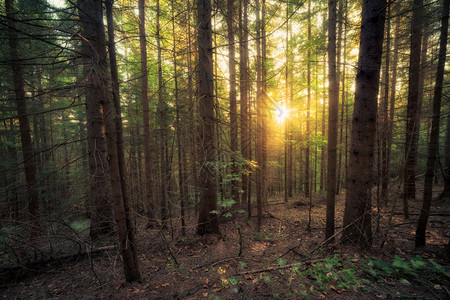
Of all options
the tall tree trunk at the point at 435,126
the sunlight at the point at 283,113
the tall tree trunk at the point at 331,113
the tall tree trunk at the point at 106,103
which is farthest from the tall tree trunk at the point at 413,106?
the tall tree trunk at the point at 106,103

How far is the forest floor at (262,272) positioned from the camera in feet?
10.2

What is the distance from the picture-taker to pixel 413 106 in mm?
7418

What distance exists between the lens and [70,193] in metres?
3.84

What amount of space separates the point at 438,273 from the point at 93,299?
702 cm

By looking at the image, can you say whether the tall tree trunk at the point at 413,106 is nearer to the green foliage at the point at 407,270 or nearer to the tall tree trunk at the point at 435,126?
the tall tree trunk at the point at 435,126

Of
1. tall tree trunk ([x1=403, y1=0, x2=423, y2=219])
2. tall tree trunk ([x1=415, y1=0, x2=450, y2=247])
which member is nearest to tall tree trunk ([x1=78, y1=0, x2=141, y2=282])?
tall tree trunk ([x1=403, y1=0, x2=423, y2=219])

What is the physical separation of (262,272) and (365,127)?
4454mm

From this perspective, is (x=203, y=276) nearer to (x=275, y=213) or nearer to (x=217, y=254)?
(x=217, y=254)

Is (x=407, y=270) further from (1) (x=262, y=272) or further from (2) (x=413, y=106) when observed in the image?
(2) (x=413, y=106)

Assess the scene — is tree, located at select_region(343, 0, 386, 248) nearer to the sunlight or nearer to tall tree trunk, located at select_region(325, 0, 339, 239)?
tall tree trunk, located at select_region(325, 0, 339, 239)

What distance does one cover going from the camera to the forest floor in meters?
3.10

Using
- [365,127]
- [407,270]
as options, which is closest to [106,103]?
[365,127]

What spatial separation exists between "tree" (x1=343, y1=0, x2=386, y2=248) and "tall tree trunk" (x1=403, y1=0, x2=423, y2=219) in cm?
77

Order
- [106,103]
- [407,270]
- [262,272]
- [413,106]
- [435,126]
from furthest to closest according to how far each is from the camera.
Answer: [413,106], [435,126], [262,272], [106,103], [407,270]
